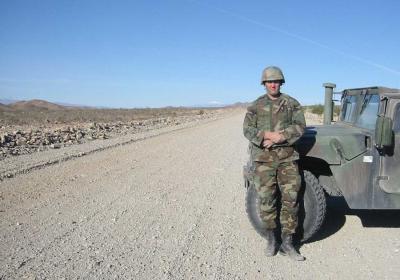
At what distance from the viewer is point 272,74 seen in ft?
16.3

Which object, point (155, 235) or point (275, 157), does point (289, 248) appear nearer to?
point (275, 157)

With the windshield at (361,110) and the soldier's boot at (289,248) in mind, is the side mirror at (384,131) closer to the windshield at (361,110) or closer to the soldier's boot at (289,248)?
the windshield at (361,110)

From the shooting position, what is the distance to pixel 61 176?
9945 mm

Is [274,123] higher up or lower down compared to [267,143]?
higher up

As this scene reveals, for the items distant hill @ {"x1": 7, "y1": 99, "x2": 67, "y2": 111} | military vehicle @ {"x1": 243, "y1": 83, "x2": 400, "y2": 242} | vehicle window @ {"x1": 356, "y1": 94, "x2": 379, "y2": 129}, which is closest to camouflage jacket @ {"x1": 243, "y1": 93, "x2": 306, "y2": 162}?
military vehicle @ {"x1": 243, "y1": 83, "x2": 400, "y2": 242}

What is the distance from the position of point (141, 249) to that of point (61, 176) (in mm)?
5155

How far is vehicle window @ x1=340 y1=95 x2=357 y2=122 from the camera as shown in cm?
660

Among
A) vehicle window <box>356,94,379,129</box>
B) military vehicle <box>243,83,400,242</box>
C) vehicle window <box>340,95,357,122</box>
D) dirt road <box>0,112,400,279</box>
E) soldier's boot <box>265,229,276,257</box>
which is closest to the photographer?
dirt road <box>0,112,400,279</box>

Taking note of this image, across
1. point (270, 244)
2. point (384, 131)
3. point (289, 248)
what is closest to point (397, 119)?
point (384, 131)

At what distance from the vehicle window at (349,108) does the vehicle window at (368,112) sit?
0.34 m

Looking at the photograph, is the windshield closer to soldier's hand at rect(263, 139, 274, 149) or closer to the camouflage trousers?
the camouflage trousers

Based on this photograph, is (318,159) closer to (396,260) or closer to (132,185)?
(396,260)

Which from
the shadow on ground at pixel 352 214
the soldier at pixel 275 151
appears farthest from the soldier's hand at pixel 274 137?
the shadow on ground at pixel 352 214

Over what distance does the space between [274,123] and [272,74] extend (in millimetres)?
525
